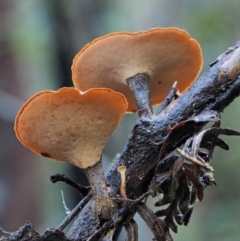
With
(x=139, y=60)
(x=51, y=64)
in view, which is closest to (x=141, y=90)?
(x=139, y=60)

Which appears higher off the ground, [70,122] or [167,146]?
[70,122]

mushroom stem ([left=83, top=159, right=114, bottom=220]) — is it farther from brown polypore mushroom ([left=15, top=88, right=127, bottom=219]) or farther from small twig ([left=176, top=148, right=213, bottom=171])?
small twig ([left=176, top=148, right=213, bottom=171])

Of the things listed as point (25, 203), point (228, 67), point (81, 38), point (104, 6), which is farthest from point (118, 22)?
point (228, 67)

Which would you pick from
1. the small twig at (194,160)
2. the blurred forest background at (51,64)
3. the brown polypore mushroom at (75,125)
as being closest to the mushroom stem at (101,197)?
the brown polypore mushroom at (75,125)

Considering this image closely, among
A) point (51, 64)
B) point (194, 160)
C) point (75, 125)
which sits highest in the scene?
point (51, 64)

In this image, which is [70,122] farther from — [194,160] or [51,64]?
[51,64]

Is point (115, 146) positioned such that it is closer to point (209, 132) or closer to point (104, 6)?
point (104, 6)

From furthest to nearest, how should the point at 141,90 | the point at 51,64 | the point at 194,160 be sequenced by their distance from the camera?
the point at 51,64, the point at 141,90, the point at 194,160
